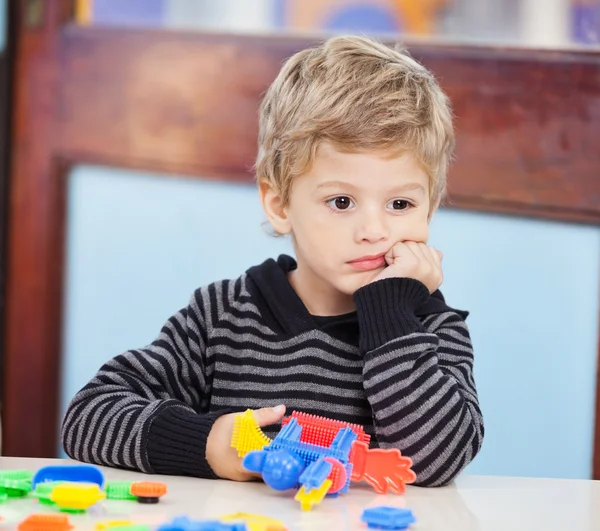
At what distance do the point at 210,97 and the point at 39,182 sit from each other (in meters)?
0.37

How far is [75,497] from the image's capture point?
0.68m

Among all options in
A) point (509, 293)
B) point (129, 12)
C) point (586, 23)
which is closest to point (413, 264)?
point (509, 293)

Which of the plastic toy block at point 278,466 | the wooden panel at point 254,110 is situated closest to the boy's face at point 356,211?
the plastic toy block at point 278,466

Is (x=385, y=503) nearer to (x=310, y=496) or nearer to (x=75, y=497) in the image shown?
(x=310, y=496)

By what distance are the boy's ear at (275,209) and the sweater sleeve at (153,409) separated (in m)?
0.12

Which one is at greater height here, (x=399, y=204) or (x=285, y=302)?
(x=399, y=204)

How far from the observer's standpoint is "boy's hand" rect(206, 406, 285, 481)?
2.65 ft

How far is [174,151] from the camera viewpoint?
1.71 metres

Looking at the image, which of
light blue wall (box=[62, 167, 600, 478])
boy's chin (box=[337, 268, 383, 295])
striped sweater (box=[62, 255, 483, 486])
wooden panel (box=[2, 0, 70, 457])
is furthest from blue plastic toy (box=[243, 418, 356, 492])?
wooden panel (box=[2, 0, 70, 457])

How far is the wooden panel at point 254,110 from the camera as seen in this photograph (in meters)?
1.45

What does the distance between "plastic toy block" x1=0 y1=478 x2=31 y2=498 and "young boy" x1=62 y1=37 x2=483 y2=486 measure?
0.47 ft

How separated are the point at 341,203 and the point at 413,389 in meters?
0.20

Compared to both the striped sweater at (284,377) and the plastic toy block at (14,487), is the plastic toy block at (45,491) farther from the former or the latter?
the striped sweater at (284,377)

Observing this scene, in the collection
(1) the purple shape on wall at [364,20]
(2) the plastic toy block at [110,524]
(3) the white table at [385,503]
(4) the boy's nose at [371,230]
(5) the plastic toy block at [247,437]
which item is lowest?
(3) the white table at [385,503]
